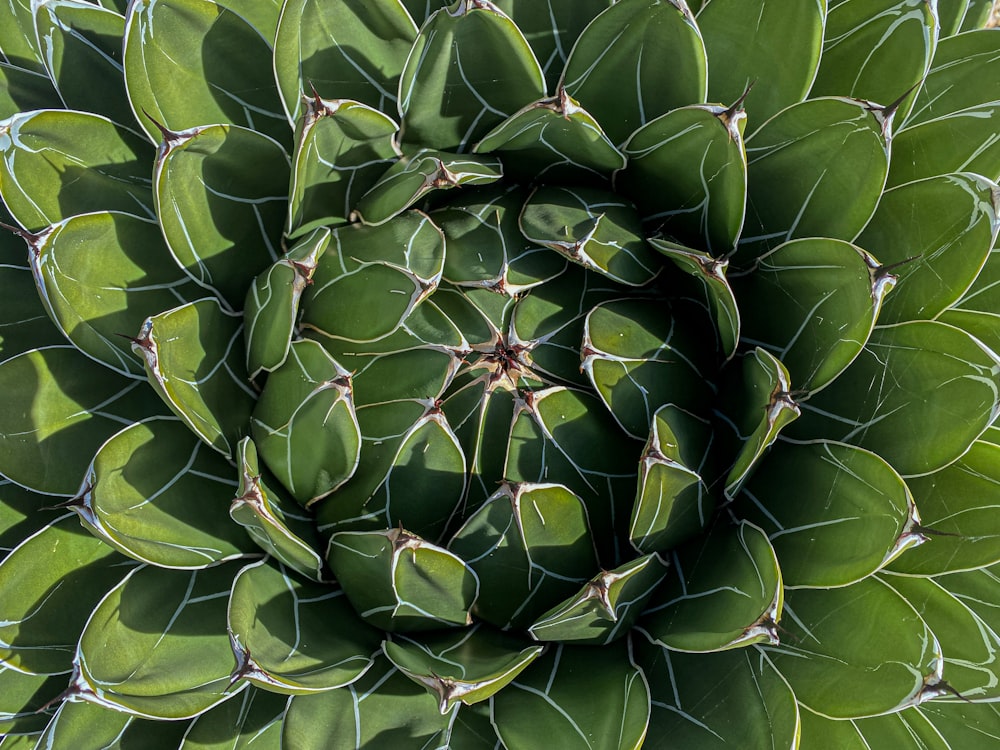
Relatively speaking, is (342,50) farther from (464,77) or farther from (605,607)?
(605,607)

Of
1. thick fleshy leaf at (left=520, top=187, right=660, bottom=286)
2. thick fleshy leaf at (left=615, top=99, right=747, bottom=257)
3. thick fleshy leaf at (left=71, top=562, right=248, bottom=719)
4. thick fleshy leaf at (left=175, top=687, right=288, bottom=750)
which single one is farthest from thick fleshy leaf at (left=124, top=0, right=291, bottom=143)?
thick fleshy leaf at (left=175, top=687, right=288, bottom=750)

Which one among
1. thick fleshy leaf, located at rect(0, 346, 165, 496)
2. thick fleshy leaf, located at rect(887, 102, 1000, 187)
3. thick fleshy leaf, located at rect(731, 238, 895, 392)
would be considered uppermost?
thick fleshy leaf, located at rect(887, 102, 1000, 187)

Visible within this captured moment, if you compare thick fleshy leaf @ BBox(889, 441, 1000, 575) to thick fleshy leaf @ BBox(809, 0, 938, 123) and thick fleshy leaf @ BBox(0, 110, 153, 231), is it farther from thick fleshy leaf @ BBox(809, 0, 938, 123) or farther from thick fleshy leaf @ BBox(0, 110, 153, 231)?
thick fleshy leaf @ BBox(0, 110, 153, 231)

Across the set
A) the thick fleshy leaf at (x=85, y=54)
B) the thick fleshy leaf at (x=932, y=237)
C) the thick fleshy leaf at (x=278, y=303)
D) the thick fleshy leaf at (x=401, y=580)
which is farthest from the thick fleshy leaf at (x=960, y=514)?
the thick fleshy leaf at (x=85, y=54)

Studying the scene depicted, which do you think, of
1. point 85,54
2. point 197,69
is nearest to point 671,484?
point 197,69

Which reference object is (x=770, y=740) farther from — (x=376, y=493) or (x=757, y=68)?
(x=757, y=68)

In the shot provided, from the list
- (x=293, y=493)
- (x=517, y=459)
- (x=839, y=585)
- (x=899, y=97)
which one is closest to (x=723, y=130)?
(x=899, y=97)
